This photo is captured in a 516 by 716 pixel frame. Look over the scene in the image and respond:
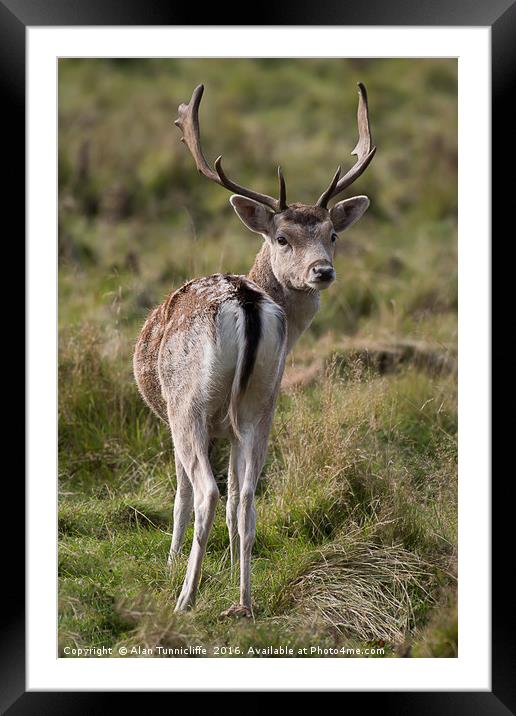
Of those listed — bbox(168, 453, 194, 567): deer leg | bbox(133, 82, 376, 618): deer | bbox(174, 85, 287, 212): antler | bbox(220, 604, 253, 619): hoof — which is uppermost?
bbox(174, 85, 287, 212): antler

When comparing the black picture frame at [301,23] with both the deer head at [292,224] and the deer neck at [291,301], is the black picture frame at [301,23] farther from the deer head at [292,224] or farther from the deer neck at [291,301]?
the deer neck at [291,301]

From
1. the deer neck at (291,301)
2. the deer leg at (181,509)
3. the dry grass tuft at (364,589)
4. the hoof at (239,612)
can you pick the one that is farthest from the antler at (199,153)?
the hoof at (239,612)

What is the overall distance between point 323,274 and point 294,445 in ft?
4.30

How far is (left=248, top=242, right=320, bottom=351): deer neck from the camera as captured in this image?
6031 millimetres

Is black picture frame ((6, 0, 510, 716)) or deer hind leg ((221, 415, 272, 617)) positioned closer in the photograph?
black picture frame ((6, 0, 510, 716))

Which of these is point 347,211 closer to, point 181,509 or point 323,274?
point 323,274

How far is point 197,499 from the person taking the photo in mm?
5176

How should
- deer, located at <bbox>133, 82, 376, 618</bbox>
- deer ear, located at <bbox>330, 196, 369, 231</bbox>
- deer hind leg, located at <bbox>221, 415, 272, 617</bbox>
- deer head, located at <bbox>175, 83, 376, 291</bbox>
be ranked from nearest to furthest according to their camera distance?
deer, located at <bbox>133, 82, 376, 618</bbox> → deer hind leg, located at <bbox>221, 415, 272, 617</bbox> → deer head, located at <bbox>175, 83, 376, 291</bbox> → deer ear, located at <bbox>330, 196, 369, 231</bbox>

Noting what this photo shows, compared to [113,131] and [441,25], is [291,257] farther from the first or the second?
[113,131]

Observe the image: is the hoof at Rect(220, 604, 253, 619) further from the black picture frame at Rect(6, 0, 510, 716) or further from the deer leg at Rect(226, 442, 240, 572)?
the black picture frame at Rect(6, 0, 510, 716)

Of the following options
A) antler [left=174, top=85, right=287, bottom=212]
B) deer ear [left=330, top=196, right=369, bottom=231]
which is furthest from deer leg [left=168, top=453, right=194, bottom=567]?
deer ear [left=330, top=196, right=369, bottom=231]

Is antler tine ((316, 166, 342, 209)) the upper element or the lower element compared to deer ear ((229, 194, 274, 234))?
upper
